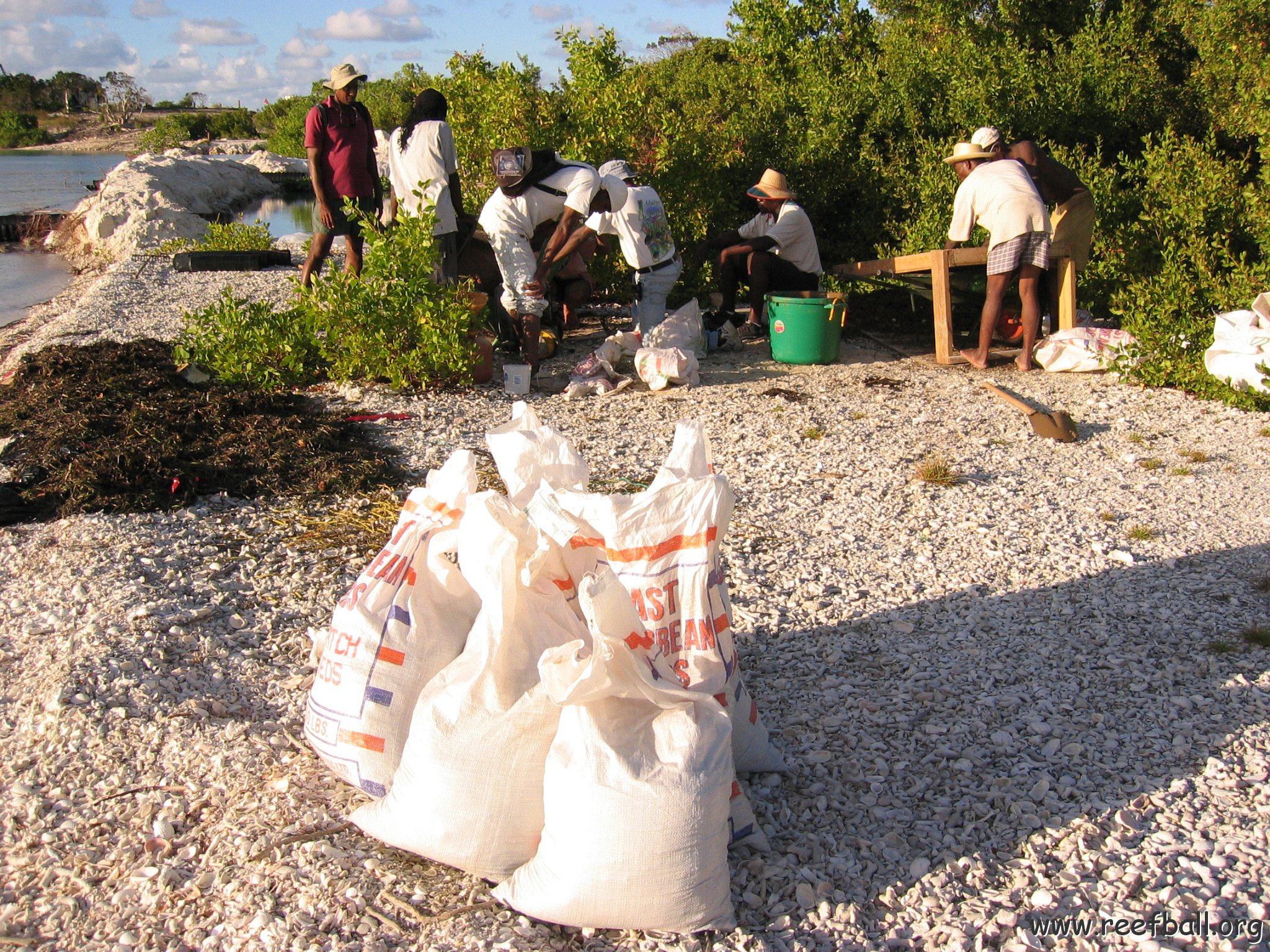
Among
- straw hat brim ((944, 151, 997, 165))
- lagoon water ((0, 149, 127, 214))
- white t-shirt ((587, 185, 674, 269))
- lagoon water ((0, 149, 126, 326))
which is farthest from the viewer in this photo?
lagoon water ((0, 149, 127, 214))

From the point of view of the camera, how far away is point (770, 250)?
7.71 metres

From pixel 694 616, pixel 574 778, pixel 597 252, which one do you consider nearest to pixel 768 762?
pixel 694 616

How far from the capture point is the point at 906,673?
305cm

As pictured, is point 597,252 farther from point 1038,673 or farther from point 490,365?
point 1038,673

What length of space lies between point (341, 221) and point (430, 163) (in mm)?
1045

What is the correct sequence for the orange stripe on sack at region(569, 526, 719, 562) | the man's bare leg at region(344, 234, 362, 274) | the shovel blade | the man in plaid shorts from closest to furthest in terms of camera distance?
the orange stripe on sack at region(569, 526, 719, 562) → the shovel blade → the man in plaid shorts → the man's bare leg at region(344, 234, 362, 274)

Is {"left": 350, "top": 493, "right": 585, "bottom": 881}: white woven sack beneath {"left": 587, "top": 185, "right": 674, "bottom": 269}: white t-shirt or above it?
beneath

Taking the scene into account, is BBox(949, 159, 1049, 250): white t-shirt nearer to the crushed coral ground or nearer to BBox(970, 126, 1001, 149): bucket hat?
BBox(970, 126, 1001, 149): bucket hat

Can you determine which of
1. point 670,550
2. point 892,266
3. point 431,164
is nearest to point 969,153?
point 892,266

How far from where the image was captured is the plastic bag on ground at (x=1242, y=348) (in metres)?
5.70

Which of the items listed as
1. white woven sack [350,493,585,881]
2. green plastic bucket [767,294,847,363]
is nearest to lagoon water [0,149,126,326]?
green plastic bucket [767,294,847,363]

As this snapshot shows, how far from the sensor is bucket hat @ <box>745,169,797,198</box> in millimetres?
7613

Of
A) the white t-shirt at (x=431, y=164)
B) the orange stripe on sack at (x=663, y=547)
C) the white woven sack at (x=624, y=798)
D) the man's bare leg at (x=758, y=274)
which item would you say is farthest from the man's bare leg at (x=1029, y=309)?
the white woven sack at (x=624, y=798)

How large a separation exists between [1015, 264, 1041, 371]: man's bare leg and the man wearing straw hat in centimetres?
165
